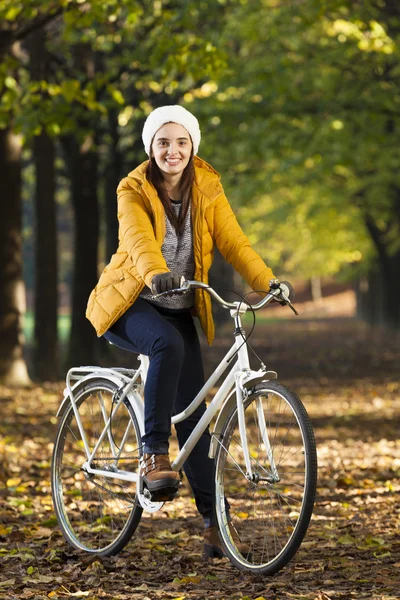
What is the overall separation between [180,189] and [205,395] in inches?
37.7

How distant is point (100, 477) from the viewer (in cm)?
639

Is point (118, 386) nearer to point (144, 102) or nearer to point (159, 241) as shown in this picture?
point (159, 241)

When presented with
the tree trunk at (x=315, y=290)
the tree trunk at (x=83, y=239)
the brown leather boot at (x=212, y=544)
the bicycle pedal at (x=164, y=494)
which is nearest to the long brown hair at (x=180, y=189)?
the bicycle pedal at (x=164, y=494)

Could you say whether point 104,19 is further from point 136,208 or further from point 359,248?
point 359,248

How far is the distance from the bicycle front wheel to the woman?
0.77ft

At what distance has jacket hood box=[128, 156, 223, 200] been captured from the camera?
5.72 metres

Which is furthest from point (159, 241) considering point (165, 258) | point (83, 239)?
point (83, 239)

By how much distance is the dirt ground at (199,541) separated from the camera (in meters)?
5.27

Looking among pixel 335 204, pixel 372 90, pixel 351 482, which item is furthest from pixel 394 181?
pixel 351 482

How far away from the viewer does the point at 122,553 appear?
6270 millimetres

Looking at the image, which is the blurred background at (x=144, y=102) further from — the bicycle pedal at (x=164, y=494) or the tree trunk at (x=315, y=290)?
the tree trunk at (x=315, y=290)

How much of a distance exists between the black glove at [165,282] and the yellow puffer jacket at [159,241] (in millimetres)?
401

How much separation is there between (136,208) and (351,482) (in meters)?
3.73

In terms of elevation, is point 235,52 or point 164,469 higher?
point 235,52
